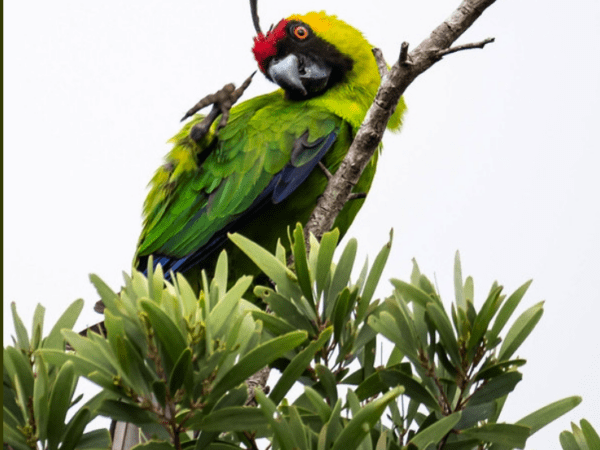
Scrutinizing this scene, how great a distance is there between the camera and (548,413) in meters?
0.79

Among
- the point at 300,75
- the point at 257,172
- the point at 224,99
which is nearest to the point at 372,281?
the point at 224,99

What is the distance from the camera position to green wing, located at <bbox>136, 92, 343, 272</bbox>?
2.12 metres

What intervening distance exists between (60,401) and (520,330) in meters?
0.50

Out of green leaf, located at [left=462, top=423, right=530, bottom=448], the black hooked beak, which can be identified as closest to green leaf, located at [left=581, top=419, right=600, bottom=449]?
green leaf, located at [left=462, top=423, right=530, bottom=448]

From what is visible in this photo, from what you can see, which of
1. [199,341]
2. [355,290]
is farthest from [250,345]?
[355,290]

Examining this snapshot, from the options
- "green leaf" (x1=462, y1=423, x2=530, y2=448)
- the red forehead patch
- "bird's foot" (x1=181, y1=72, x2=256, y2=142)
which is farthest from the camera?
the red forehead patch

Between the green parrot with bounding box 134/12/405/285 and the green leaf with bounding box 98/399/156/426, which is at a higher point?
the green parrot with bounding box 134/12/405/285

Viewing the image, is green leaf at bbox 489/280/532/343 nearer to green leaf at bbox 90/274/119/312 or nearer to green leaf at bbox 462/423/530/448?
green leaf at bbox 462/423/530/448

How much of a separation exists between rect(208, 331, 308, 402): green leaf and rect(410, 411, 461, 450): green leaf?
166 mm

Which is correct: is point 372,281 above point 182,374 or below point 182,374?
above

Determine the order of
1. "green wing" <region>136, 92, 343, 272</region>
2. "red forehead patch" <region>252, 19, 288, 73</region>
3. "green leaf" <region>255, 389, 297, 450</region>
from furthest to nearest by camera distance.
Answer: "red forehead patch" <region>252, 19, 288, 73</region>
"green wing" <region>136, 92, 343, 272</region>
"green leaf" <region>255, 389, 297, 450</region>

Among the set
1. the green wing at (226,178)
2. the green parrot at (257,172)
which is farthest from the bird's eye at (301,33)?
the green wing at (226,178)

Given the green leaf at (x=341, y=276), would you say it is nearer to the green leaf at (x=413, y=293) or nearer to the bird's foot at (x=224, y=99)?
the green leaf at (x=413, y=293)

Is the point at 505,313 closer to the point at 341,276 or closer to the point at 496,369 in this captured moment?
the point at 496,369
